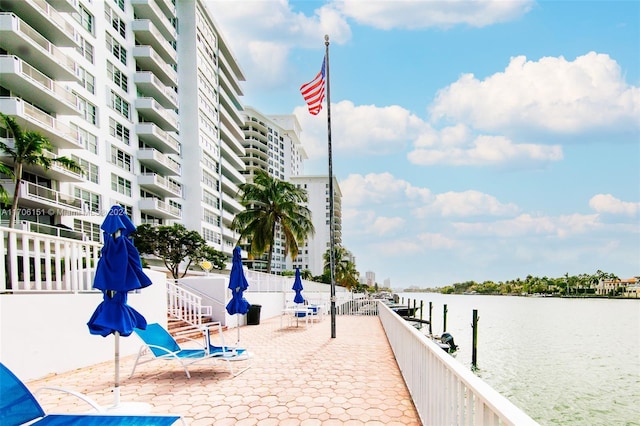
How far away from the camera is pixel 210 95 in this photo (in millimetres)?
50938

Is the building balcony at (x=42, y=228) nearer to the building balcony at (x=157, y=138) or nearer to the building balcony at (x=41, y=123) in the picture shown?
the building balcony at (x=41, y=123)

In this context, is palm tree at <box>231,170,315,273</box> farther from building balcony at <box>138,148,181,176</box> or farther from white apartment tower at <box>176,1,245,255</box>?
white apartment tower at <box>176,1,245,255</box>

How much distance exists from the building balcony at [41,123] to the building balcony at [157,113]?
31.1 feet

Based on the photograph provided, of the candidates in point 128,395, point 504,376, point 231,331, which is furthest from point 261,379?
point 504,376

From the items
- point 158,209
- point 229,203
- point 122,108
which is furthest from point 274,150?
point 122,108

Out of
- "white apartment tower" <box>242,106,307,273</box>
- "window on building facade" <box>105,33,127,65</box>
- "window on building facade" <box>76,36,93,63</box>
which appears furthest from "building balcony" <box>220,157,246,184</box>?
"window on building facade" <box>76,36,93,63</box>

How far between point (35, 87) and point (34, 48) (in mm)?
2482

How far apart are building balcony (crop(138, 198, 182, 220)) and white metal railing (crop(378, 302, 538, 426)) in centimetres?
3384

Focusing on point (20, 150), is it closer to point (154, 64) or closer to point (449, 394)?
point (154, 64)

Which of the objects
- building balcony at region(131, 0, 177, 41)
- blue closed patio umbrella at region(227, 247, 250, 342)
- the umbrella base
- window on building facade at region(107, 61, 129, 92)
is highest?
building balcony at region(131, 0, 177, 41)

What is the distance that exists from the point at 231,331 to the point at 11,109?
19.7 m

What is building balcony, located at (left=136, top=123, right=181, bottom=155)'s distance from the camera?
36.0 metres

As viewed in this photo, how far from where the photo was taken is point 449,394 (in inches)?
129

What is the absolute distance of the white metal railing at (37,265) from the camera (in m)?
6.80
